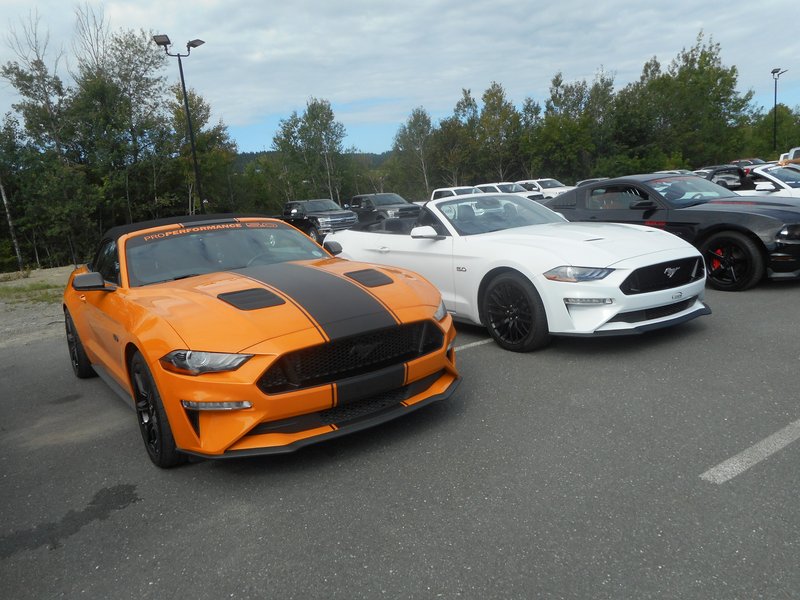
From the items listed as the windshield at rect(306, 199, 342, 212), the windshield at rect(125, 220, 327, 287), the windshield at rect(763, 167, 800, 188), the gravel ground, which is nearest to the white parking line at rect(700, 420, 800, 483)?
the windshield at rect(125, 220, 327, 287)

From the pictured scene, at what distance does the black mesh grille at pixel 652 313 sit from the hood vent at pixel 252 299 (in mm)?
2705

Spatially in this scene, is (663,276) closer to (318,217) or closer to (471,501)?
(471,501)

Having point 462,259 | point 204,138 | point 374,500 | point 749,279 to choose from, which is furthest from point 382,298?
point 204,138

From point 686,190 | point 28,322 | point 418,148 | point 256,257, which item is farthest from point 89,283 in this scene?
point 418,148

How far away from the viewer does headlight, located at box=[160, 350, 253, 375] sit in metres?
3.02

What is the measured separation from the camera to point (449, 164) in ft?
193

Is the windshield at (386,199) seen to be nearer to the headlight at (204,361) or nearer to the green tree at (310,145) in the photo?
the headlight at (204,361)

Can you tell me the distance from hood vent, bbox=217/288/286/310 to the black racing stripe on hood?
95 mm

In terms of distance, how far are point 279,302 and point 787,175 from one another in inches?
433

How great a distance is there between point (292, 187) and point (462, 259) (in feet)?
173

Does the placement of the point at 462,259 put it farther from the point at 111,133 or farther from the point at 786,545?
the point at 111,133

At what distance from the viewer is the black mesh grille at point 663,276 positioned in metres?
4.71

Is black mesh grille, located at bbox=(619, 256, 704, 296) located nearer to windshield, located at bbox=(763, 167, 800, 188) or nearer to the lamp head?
windshield, located at bbox=(763, 167, 800, 188)

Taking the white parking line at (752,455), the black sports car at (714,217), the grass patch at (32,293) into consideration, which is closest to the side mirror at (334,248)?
the white parking line at (752,455)
